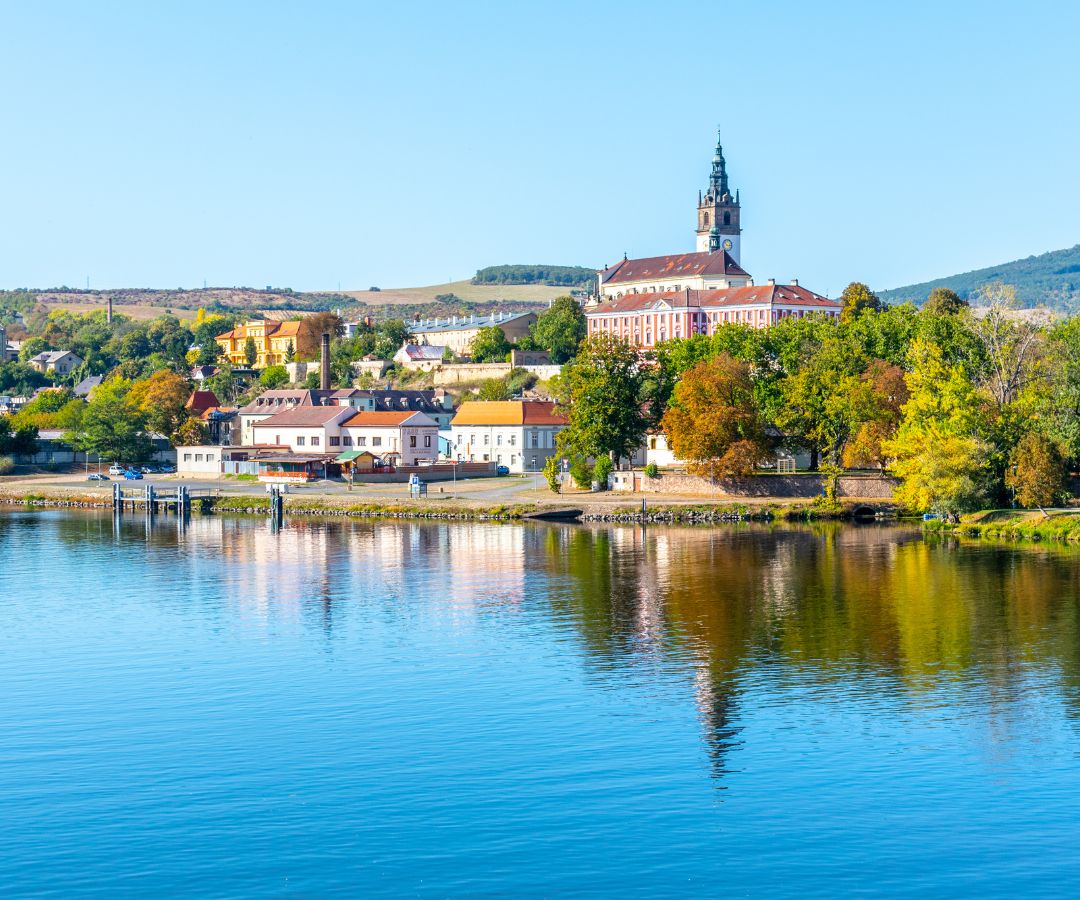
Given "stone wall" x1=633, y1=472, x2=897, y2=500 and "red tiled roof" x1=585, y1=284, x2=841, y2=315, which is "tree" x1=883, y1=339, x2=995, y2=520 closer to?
"stone wall" x1=633, y1=472, x2=897, y2=500

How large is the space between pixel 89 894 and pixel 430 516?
58.6m

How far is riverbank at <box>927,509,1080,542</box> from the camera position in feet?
220

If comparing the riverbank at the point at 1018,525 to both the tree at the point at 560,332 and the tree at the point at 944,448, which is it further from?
the tree at the point at 560,332

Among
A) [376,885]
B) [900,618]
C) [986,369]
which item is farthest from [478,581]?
[986,369]

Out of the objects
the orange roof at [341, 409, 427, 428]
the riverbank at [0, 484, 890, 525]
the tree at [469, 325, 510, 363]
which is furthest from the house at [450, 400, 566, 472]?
the tree at [469, 325, 510, 363]

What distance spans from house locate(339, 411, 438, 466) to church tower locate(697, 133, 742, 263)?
286 ft

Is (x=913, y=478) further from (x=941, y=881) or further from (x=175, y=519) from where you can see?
(x=941, y=881)

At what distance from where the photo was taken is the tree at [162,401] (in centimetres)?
12356

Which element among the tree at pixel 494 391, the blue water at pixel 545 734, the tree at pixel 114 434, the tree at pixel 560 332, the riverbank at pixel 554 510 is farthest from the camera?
the tree at pixel 560 332

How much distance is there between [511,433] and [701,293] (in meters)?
56.1

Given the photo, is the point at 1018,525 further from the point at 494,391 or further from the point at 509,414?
the point at 494,391

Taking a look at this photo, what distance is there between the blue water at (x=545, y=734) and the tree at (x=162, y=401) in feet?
233

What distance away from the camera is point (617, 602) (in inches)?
1900

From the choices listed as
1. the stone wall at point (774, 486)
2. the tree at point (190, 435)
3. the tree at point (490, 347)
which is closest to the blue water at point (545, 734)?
the stone wall at point (774, 486)
